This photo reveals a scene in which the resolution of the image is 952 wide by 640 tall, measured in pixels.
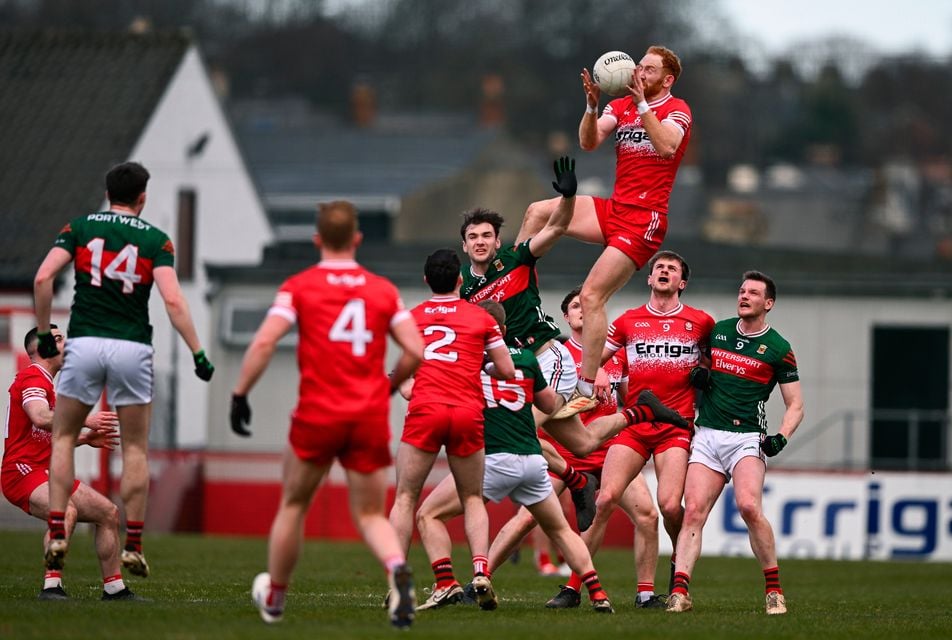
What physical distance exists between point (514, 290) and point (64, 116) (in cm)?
2451

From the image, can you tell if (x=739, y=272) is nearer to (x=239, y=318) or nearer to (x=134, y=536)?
(x=239, y=318)

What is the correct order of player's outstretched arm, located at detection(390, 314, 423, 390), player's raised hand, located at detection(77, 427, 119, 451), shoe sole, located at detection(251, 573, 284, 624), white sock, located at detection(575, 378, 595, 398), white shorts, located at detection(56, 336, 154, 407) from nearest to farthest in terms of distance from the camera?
player's outstretched arm, located at detection(390, 314, 423, 390) < shoe sole, located at detection(251, 573, 284, 624) < white shorts, located at detection(56, 336, 154, 407) < player's raised hand, located at detection(77, 427, 119, 451) < white sock, located at detection(575, 378, 595, 398)

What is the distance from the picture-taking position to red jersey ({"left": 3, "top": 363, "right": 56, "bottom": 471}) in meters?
12.3

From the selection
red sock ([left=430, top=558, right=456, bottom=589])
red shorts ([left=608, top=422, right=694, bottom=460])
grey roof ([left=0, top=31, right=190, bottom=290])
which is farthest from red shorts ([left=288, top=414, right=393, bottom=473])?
grey roof ([left=0, top=31, right=190, bottom=290])

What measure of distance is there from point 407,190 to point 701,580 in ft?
110

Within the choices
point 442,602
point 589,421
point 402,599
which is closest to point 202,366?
point 402,599

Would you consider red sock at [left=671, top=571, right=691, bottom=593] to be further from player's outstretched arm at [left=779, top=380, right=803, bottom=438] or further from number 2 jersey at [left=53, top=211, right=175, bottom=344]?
number 2 jersey at [left=53, top=211, right=175, bottom=344]

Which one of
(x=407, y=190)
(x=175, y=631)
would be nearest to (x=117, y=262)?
(x=175, y=631)

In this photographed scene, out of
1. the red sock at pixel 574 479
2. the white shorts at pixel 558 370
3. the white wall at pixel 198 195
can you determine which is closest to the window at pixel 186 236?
the white wall at pixel 198 195

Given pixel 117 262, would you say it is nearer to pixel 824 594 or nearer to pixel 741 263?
pixel 824 594

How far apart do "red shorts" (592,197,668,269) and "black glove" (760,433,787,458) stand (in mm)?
1596

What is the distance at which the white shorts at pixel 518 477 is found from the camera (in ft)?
38.1

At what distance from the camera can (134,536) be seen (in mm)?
10914

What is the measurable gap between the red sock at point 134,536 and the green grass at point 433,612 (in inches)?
15.9
